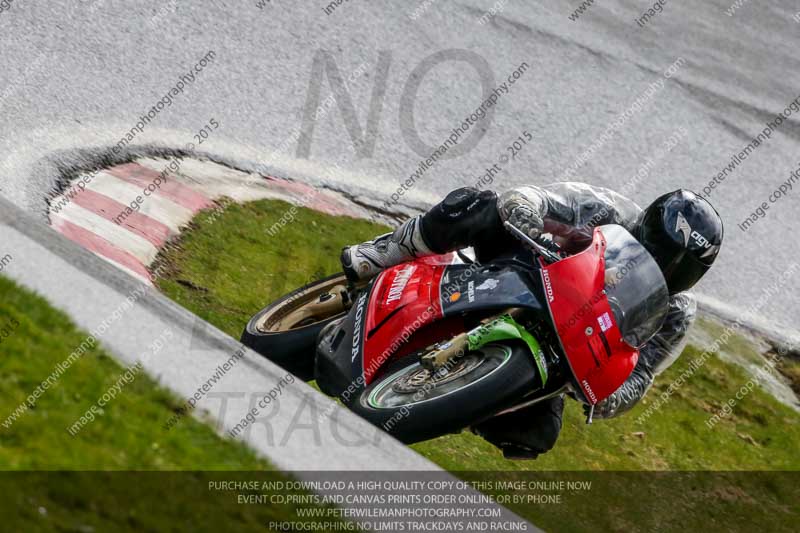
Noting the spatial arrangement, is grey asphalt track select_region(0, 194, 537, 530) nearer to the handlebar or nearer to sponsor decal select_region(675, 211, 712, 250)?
the handlebar

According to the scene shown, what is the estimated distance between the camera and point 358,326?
17.3 feet

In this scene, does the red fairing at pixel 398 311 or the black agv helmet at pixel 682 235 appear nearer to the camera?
the red fairing at pixel 398 311

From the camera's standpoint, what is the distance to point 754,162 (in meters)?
11.8

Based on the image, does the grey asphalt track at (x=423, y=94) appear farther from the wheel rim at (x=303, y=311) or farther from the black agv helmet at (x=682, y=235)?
the black agv helmet at (x=682, y=235)

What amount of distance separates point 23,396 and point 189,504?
2.35 ft

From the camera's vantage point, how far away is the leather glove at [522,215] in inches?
200

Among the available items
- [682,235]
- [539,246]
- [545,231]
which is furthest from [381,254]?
[682,235]

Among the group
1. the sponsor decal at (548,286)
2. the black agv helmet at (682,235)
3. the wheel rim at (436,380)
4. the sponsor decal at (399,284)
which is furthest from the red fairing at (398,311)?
the black agv helmet at (682,235)

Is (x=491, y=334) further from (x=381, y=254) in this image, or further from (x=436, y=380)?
(x=381, y=254)

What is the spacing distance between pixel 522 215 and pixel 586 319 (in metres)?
0.57

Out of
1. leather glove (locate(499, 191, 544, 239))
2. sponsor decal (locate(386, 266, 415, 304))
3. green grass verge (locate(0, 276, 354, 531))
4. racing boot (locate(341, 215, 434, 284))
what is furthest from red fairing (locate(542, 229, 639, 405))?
green grass verge (locate(0, 276, 354, 531))

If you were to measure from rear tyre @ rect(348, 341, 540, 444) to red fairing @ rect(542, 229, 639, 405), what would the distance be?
23 centimetres

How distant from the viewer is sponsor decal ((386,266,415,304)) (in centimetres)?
521

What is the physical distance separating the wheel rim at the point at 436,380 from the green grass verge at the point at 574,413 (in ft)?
2.65
